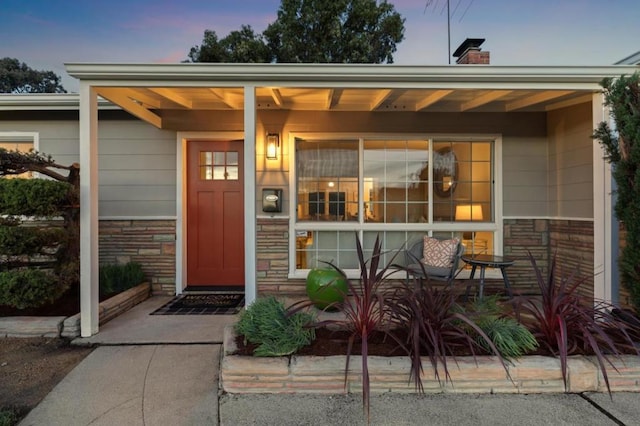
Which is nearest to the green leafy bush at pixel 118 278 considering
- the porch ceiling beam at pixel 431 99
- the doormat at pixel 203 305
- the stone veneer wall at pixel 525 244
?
the doormat at pixel 203 305

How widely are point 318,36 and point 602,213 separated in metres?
11.4

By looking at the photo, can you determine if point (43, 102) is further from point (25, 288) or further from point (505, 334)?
point (505, 334)

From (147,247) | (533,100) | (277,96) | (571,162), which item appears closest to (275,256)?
(147,247)

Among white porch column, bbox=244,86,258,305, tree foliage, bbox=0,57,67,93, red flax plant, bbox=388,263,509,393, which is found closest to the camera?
red flax plant, bbox=388,263,509,393

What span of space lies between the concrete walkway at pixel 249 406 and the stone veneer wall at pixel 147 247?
1.99m

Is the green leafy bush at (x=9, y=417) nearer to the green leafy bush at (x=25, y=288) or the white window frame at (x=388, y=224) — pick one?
the green leafy bush at (x=25, y=288)

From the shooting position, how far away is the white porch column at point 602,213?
10.2 ft

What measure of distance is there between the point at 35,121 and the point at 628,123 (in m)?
6.30

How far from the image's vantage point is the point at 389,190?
4535mm

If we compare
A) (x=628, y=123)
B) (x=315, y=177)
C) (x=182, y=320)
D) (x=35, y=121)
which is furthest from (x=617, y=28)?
(x=35, y=121)

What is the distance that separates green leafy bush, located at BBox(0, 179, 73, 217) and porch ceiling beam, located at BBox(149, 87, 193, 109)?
1297mm

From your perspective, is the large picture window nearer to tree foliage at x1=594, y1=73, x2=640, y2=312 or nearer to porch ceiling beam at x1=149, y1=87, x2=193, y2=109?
porch ceiling beam at x1=149, y1=87, x2=193, y2=109

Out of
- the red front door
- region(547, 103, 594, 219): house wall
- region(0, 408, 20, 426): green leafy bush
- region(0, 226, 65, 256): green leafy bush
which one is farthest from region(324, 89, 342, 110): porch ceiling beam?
region(0, 408, 20, 426): green leafy bush

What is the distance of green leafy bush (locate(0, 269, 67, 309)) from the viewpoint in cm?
307
